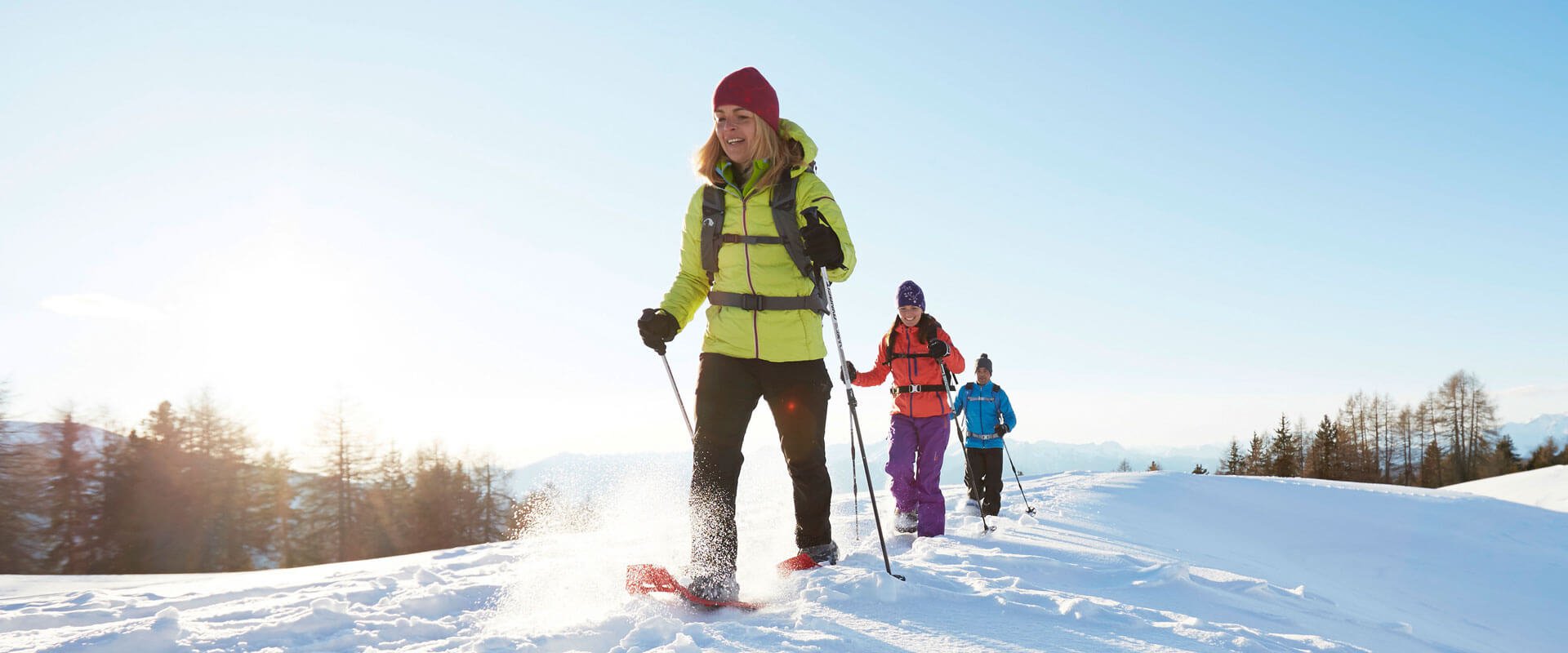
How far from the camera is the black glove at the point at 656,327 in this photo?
12.0 feet

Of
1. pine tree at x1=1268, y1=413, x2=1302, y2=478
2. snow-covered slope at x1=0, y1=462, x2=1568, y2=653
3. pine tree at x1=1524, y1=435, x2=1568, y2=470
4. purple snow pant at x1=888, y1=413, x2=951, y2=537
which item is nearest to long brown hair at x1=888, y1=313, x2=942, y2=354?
purple snow pant at x1=888, y1=413, x2=951, y2=537

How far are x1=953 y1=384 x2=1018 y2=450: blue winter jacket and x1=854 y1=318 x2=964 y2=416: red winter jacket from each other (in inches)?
70.1

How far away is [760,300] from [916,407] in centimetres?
349

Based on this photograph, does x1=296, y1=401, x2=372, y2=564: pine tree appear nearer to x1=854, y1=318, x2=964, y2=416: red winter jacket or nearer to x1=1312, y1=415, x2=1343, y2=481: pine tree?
x1=854, y1=318, x2=964, y2=416: red winter jacket

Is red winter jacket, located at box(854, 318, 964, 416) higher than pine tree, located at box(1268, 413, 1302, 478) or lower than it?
higher

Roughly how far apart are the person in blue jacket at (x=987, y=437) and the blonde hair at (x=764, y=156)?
17.9 ft

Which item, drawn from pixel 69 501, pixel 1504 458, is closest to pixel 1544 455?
pixel 1504 458

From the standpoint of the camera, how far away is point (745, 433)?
11.8 feet

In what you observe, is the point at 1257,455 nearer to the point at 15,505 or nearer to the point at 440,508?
the point at 440,508

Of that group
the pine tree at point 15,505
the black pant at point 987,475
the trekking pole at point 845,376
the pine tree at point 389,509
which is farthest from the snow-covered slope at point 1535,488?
the pine tree at point 15,505

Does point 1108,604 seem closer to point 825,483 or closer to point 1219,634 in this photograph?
point 1219,634

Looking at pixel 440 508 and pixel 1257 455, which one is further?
pixel 1257 455

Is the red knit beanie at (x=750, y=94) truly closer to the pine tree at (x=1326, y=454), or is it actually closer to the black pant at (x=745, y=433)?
the black pant at (x=745, y=433)

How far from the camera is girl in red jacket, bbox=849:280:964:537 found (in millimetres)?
6371
